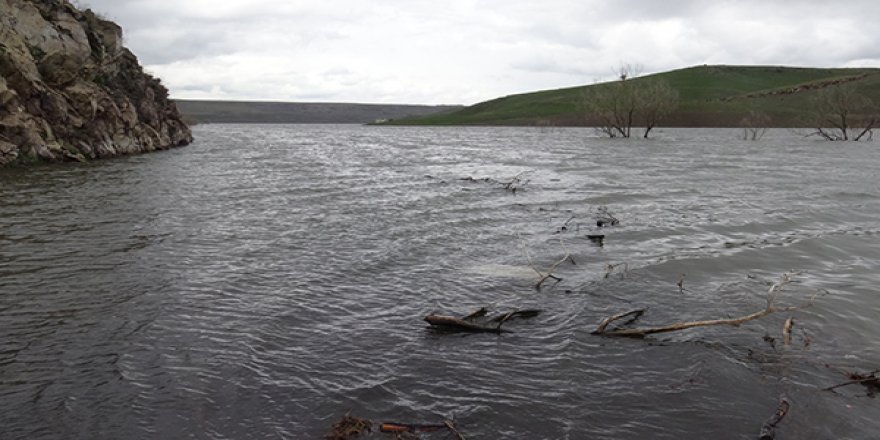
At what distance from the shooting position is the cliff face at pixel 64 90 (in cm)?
3322

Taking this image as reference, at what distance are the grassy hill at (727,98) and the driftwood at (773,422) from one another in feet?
322

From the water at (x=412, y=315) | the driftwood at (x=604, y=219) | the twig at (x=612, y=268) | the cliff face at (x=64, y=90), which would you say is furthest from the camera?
the cliff face at (x=64, y=90)

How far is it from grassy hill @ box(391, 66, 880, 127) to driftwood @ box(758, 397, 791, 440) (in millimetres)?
98164

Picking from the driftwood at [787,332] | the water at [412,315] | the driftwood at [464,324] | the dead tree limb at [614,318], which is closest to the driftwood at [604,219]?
the water at [412,315]

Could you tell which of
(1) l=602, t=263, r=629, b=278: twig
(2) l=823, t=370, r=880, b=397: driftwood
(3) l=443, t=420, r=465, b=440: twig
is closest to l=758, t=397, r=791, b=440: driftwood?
(2) l=823, t=370, r=880, b=397: driftwood

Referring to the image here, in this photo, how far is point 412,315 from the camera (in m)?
10.9

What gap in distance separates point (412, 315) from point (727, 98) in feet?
517

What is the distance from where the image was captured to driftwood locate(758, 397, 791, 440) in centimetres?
666

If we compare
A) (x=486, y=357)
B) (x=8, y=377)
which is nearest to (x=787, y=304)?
(x=486, y=357)

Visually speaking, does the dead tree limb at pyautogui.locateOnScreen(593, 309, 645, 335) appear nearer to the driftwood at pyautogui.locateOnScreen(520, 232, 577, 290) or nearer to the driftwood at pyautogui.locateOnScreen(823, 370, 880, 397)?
the driftwood at pyautogui.locateOnScreen(520, 232, 577, 290)

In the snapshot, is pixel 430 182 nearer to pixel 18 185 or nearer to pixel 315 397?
pixel 18 185

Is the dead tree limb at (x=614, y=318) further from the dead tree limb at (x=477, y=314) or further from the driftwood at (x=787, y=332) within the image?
the driftwood at (x=787, y=332)

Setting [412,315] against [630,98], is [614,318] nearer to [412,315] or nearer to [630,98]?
[412,315]

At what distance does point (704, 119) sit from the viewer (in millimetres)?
126500
